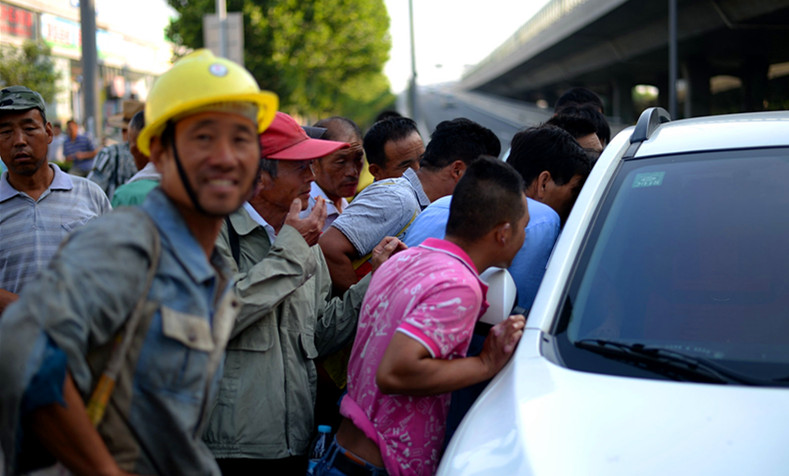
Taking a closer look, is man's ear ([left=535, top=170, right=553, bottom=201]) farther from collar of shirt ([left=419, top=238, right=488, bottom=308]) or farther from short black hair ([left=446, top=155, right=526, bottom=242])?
collar of shirt ([left=419, top=238, right=488, bottom=308])

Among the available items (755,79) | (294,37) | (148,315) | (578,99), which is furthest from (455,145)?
(294,37)

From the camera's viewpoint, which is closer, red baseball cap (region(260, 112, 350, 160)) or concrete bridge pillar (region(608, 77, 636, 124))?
red baseball cap (region(260, 112, 350, 160))

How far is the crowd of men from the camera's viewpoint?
1.61 meters

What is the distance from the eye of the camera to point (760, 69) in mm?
30078

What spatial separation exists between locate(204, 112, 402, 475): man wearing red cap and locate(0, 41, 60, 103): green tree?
32840mm

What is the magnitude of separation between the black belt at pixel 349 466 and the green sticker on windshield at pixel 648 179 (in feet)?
4.34

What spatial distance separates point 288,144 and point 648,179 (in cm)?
129

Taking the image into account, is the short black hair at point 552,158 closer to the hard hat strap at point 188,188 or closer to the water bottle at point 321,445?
the water bottle at point 321,445

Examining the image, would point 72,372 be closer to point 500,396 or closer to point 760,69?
point 500,396

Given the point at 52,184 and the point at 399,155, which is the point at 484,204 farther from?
the point at 52,184

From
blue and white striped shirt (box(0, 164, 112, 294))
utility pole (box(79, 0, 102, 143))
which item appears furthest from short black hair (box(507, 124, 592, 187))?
utility pole (box(79, 0, 102, 143))

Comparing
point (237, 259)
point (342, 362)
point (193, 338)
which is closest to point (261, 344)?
point (237, 259)

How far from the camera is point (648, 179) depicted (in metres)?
2.92

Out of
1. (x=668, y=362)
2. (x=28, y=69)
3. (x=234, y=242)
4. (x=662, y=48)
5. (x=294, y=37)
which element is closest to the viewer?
(x=668, y=362)
